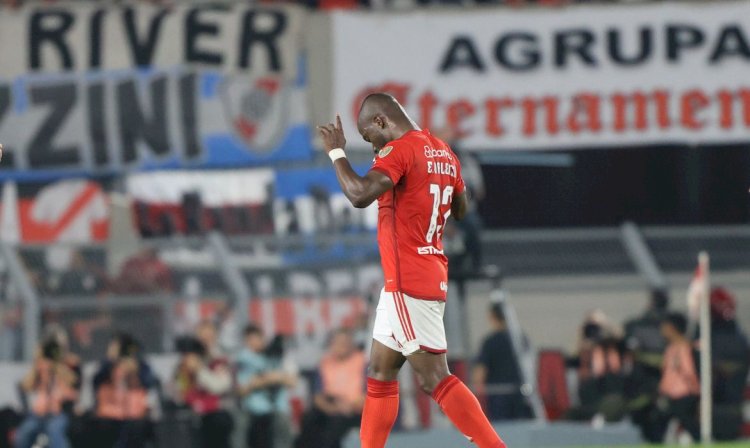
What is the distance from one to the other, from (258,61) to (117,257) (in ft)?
8.41

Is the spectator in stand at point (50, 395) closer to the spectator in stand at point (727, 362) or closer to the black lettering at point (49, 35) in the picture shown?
the black lettering at point (49, 35)

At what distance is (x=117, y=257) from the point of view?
17.8m

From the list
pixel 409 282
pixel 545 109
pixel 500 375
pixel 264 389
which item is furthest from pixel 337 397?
pixel 409 282

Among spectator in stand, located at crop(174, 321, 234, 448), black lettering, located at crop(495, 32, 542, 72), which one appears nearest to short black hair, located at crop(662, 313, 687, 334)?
black lettering, located at crop(495, 32, 542, 72)

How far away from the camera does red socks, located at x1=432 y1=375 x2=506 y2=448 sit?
28.3ft

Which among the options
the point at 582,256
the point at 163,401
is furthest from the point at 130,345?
the point at 582,256

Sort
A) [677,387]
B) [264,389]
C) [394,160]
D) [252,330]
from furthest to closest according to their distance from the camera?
[677,387] → [252,330] → [264,389] → [394,160]

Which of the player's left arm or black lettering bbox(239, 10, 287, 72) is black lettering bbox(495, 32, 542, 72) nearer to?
black lettering bbox(239, 10, 287, 72)

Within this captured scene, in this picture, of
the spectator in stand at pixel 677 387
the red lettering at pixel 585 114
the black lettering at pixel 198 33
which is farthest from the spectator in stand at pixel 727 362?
the black lettering at pixel 198 33

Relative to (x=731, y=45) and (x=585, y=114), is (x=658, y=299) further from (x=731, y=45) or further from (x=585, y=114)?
(x=731, y=45)

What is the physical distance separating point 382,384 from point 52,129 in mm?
10947

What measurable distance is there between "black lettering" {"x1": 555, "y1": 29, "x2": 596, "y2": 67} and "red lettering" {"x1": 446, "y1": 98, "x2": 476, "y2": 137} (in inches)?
38.9

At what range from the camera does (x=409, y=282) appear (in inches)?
344

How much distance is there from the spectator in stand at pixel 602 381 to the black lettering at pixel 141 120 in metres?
5.12
